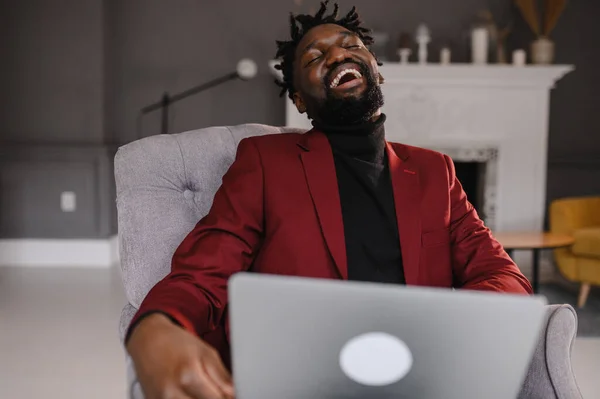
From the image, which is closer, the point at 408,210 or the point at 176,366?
the point at 176,366

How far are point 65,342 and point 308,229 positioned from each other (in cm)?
199

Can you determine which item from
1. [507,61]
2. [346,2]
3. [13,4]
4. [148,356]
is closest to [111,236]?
[13,4]

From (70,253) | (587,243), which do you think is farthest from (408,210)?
(70,253)

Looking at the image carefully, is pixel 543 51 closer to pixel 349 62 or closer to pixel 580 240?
pixel 580 240

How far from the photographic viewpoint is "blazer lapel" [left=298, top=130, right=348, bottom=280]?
1.16 metres

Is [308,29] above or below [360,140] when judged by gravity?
above

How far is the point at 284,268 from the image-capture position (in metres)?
1.17

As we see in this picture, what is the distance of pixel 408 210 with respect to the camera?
4.01ft

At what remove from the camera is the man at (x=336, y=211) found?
1.13 m

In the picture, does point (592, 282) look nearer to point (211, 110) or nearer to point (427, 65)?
point (427, 65)

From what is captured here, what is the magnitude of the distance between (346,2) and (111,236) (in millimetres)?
2347

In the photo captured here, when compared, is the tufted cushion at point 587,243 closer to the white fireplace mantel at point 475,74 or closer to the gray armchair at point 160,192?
the white fireplace mantel at point 475,74

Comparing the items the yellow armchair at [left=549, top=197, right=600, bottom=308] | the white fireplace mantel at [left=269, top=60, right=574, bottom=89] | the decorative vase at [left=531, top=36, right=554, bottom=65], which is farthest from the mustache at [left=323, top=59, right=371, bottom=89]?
the decorative vase at [left=531, top=36, right=554, bottom=65]

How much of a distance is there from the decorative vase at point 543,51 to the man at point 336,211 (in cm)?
326
